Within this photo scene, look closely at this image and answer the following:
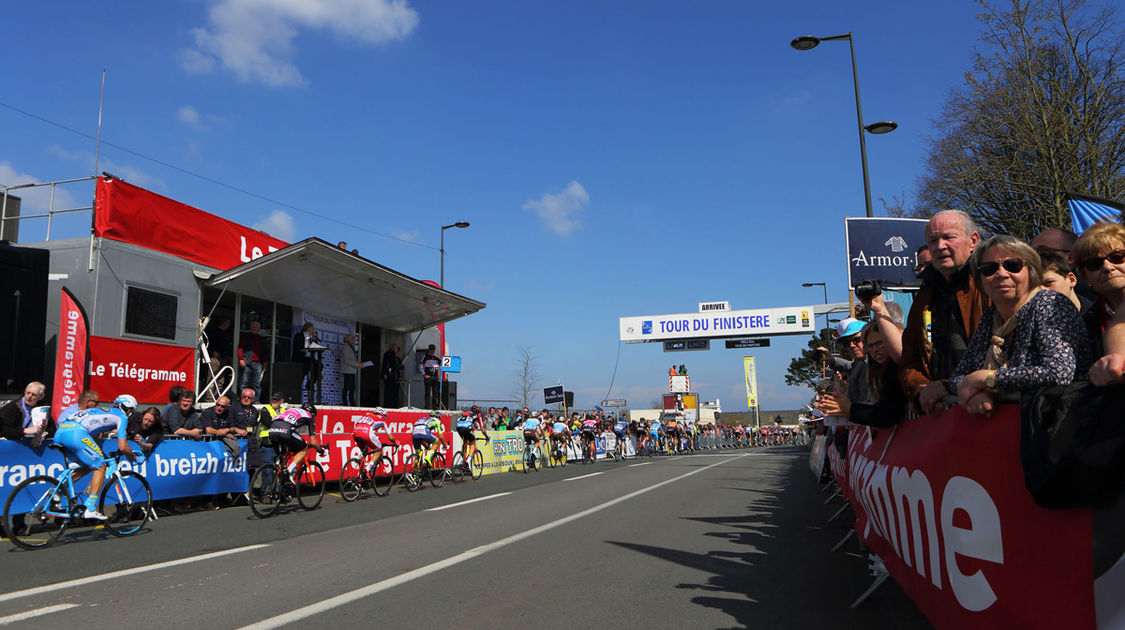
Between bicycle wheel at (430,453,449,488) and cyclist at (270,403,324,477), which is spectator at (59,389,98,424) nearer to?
cyclist at (270,403,324,477)

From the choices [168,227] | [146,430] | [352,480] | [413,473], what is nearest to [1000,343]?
[146,430]

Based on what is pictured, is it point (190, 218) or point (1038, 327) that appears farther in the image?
point (190, 218)

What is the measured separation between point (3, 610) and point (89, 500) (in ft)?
14.4

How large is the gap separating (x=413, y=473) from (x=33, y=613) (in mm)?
11334

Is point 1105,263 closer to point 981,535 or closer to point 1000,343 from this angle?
point 1000,343

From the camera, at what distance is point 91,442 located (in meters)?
9.45

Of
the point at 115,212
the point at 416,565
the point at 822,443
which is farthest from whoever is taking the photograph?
the point at 115,212

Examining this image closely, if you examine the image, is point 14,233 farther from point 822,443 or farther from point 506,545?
point 822,443

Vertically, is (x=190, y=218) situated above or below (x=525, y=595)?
above

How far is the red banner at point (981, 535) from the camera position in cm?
233

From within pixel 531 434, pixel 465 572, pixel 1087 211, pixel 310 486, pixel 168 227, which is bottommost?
pixel 465 572

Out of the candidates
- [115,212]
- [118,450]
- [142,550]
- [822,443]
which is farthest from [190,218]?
[822,443]

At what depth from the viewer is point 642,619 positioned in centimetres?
486

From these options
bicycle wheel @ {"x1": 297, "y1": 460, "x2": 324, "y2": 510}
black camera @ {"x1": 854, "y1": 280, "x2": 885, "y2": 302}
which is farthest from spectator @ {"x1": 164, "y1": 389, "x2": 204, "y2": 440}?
black camera @ {"x1": 854, "y1": 280, "x2": 885, "y2": 302}
